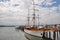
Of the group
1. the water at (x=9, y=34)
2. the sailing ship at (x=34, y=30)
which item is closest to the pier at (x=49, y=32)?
the sailing ship at (x=34, y=30)

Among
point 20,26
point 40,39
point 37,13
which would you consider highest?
point 37,13

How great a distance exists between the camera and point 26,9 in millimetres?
4332

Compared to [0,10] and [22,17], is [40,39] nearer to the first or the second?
[22,17]

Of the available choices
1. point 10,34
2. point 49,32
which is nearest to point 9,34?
point 10,34

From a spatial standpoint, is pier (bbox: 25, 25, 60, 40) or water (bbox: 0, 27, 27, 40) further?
water (bbox: 0, 27, 27, 40)

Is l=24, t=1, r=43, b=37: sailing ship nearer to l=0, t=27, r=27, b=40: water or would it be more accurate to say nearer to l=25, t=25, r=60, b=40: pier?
l=25, t=25, r=60, b=40: pier

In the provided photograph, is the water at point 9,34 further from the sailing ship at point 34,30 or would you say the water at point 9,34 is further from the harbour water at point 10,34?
the sailing ship at point 34,30

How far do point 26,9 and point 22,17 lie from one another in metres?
0.22

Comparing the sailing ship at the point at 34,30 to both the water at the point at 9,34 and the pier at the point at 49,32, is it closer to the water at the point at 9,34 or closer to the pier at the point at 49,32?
the pier at the point at 49,32

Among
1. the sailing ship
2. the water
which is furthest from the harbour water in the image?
the sailing ship

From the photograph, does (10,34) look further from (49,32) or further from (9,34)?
(49,32)

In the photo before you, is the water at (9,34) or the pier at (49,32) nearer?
the pier at (49,32)

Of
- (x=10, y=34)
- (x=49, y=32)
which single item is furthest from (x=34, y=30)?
(x=10, y=34)

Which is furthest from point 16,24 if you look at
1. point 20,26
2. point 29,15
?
point 29,15
